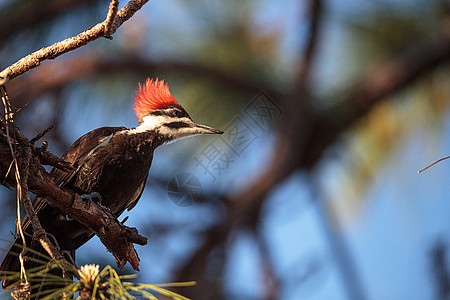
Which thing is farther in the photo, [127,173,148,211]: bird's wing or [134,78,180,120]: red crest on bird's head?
[134,78,180,120]: red crest on bird's head

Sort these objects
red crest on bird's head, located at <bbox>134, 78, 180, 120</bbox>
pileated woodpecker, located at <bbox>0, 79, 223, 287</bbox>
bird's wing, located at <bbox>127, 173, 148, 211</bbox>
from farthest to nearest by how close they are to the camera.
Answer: red crest on bird's head, located at <bbox>134, 78, 180, 120</bbox>
bird's wing, located at <bbox>127, 173, 148, 211</bbox>
pileated woodpecker, located at <bbox>0, 79, 223, 287</bbox>

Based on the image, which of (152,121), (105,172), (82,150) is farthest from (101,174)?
(152,121)

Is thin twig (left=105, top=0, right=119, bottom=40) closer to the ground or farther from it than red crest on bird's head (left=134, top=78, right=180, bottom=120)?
closer to the ground

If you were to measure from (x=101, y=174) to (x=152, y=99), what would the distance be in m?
0.64

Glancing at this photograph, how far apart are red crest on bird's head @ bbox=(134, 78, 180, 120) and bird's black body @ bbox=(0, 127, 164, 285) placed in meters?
0.31

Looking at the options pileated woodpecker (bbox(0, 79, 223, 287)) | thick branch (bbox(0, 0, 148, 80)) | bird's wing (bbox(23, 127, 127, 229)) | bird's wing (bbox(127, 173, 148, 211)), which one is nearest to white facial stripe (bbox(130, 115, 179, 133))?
pileated woodpecker (bbox(0, 79, 223, 287))

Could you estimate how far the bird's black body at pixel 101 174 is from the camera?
2.46 metres

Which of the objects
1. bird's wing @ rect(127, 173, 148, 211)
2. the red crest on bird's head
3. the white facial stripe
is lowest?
bird's wing @ rect(127, 173, 148, 211)

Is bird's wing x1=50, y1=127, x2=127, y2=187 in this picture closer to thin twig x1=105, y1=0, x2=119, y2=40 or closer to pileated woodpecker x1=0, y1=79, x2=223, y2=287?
pileated woodpecker x1=0, y1=79, x2=223, y2=287

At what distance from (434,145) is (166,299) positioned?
2307 mm

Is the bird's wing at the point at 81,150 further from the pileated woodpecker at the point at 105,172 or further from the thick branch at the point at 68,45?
the thick branch at the point at 68,45

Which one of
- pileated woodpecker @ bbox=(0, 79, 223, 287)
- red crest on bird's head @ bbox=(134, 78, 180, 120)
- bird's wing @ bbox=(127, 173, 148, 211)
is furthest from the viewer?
red crest on bird's head @ bbox=(134, 78, 180, 120)

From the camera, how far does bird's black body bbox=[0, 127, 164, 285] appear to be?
96.9 inches

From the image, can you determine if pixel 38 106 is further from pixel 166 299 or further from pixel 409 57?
pixel 409 57
